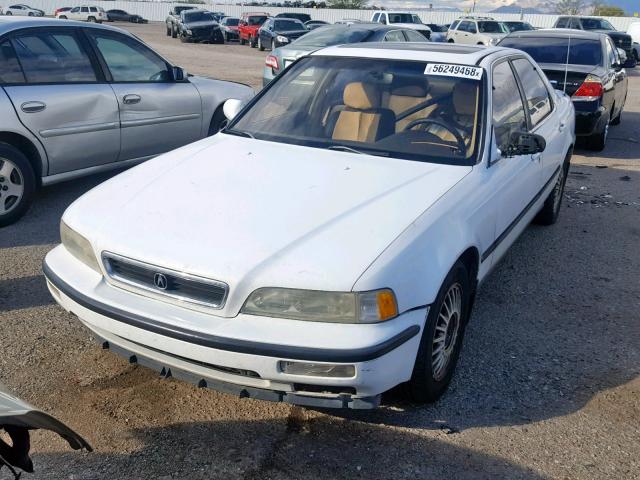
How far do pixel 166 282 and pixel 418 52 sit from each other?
240 cm

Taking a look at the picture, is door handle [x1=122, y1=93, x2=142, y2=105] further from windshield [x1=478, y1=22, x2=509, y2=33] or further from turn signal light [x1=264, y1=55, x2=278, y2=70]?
windshield [x1=478, y1=22, x2=509, y2=33]

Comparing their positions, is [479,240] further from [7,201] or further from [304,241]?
[7,201]

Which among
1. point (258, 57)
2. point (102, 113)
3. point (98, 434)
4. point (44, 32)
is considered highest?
point (44, 32)

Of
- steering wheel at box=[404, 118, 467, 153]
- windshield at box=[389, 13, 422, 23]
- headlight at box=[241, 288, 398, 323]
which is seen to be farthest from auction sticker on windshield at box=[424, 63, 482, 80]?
windshield at box=[389, 13, 422, 23]

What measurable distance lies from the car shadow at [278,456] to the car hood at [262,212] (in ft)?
2.17

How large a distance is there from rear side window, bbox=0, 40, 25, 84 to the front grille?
3317 mm

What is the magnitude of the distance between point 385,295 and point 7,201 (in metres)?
4.12

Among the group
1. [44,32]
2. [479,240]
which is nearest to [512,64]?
[479,240]

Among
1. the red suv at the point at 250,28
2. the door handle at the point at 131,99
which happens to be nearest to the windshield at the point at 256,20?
the red suv at the point at 250,28

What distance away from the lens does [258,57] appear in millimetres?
28141

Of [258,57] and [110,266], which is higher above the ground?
[110,266]

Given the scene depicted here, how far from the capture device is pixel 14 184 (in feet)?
18.7

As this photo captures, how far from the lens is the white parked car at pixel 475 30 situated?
25.3 m

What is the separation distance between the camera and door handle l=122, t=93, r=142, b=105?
251 inches
